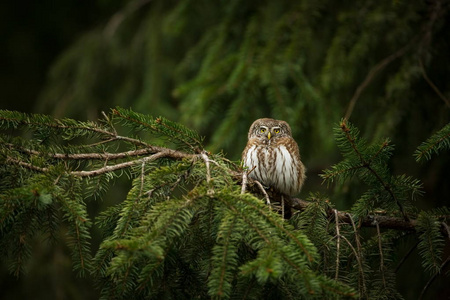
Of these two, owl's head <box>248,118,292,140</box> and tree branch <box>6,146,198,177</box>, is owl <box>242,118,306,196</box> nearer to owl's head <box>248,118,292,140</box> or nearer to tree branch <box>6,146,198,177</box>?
owl's head <box>248,118,292,140</box>

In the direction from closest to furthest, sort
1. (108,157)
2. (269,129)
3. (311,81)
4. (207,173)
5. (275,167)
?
(207,173), (108,157), (275,167), (269,129), (311,81)

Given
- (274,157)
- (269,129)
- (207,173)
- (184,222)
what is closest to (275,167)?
(274,157)

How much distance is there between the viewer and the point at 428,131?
2855 mm

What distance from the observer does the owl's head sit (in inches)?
117

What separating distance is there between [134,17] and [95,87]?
918mm

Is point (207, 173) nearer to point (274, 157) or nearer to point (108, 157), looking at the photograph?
point (108, 157)

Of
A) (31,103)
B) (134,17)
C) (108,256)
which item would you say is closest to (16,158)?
(108,256)

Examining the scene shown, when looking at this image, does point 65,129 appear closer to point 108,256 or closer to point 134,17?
point 108,256

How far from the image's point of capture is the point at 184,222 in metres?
1.37

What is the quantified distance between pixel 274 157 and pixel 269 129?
0.89 feet

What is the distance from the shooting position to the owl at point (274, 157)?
8.73ft

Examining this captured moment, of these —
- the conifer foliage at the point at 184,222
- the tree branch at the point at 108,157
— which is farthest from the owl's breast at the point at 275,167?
the tree branch at the point at 108,157

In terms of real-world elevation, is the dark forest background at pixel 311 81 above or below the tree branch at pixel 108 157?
above

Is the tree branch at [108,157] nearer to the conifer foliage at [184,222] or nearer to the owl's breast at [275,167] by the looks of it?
the conifer foliage at [184,222]
